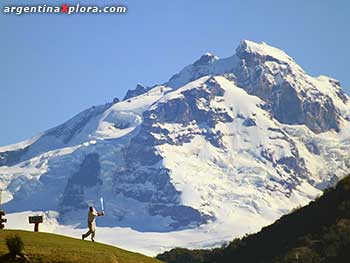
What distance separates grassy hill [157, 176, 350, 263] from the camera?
526 feet

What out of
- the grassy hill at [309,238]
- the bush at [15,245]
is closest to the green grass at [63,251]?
the bush at [15,245]

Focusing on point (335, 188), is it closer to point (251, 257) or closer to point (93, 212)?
point (251, 257)

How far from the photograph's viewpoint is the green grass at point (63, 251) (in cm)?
4941

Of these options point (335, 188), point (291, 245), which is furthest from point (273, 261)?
point (335, 188)

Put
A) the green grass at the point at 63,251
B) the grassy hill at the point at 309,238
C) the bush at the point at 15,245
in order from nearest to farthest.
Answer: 1. the bush at the point at 15,245
2. the green grass at the point at 63,251
3. the grassy hill at the point at 309,238

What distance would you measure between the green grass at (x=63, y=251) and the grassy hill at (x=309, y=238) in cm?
9886

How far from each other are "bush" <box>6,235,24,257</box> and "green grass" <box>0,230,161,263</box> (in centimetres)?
41

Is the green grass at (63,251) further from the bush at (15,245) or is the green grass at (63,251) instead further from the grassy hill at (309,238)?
the grassy hill at (309,238)

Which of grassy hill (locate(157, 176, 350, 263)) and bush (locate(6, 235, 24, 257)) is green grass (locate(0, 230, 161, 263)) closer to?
bush (locate(6, 235, 24, 257))

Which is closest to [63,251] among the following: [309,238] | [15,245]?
[15,245]

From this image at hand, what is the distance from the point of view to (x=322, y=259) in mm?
158500

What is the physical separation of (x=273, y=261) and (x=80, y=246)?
11650 cm

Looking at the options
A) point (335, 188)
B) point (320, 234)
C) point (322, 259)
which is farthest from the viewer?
point (335, 188)

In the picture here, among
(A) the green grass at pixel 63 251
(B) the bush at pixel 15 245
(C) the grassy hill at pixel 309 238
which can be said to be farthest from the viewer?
(C) the grassy hill at pixel 309 238
